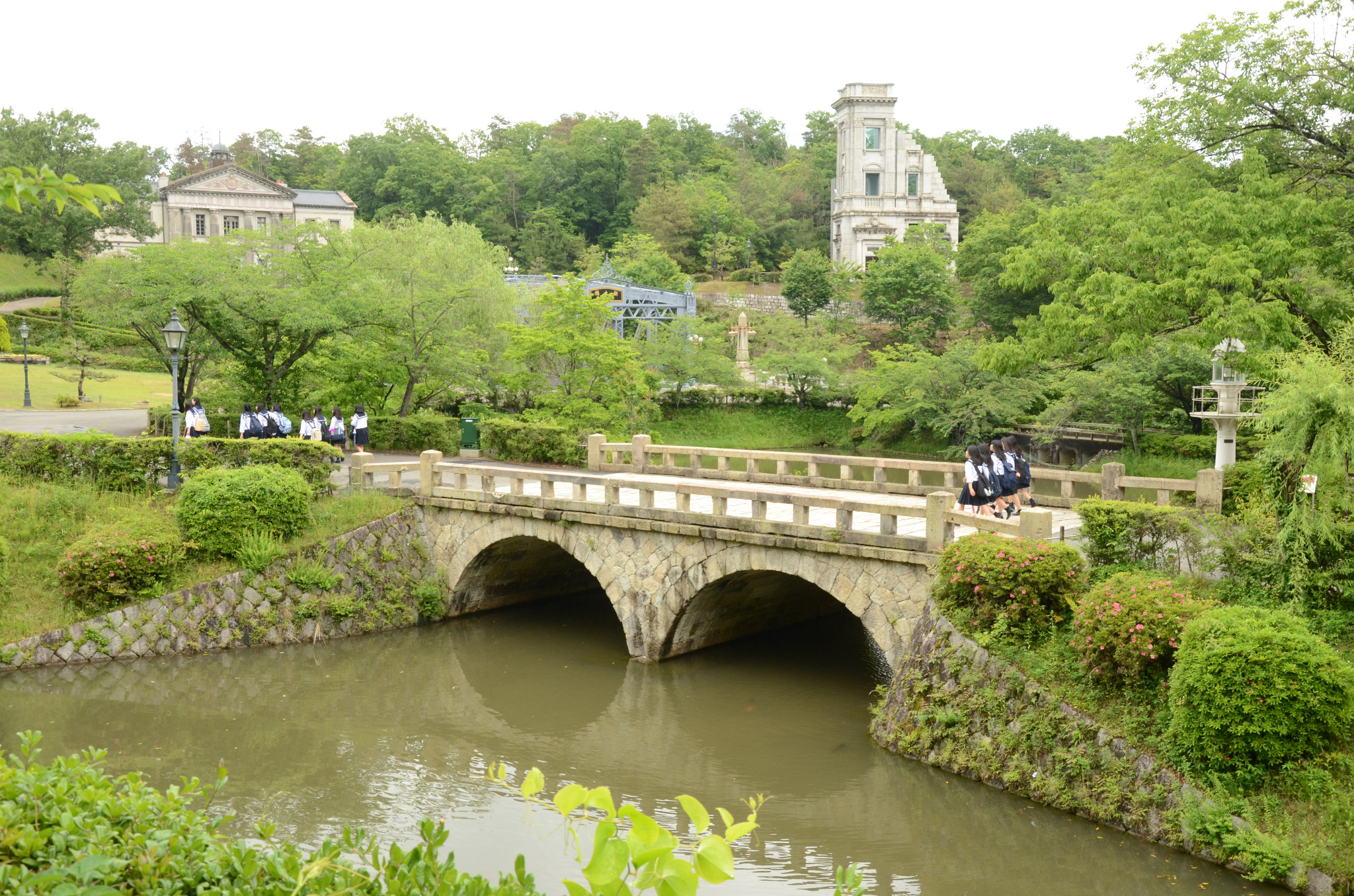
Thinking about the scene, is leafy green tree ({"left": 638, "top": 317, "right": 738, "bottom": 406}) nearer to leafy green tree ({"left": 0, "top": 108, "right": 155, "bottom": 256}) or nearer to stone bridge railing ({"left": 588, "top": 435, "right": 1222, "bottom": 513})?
stone bridge railing ({"left": 588, "top": 435, "right": 1222, "bottom": 513})

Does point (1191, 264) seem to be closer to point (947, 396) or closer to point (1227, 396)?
point (1227, 396)

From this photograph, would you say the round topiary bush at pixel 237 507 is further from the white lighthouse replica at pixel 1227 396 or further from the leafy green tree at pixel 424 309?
the white lighthouse replica at pixel 1227 396

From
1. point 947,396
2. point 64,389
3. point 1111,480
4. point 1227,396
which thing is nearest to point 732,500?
point 1111,480

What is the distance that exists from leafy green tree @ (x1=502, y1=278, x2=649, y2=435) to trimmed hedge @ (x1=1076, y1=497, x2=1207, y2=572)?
57.5ft

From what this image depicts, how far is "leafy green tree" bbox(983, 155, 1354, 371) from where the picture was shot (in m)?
17.0

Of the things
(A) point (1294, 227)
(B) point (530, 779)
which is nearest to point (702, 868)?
(B) point (530, 779)

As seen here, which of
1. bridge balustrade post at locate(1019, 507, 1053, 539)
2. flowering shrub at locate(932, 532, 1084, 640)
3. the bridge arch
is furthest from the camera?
the bridge arch

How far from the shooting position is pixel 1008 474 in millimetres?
16219

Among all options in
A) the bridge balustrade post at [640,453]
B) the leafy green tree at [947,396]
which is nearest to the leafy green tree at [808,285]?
the leafy green tree at [947,396]

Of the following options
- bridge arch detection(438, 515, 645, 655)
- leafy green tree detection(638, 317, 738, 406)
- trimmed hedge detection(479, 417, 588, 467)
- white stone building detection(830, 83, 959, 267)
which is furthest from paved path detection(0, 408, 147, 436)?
white stone building detection(830, 83, 959, 267)

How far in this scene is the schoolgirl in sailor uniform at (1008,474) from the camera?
16172mm

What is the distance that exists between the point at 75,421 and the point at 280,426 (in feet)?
42.0

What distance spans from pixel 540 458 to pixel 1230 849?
18.5 m

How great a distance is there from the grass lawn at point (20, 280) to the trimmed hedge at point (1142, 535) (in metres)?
55.2
